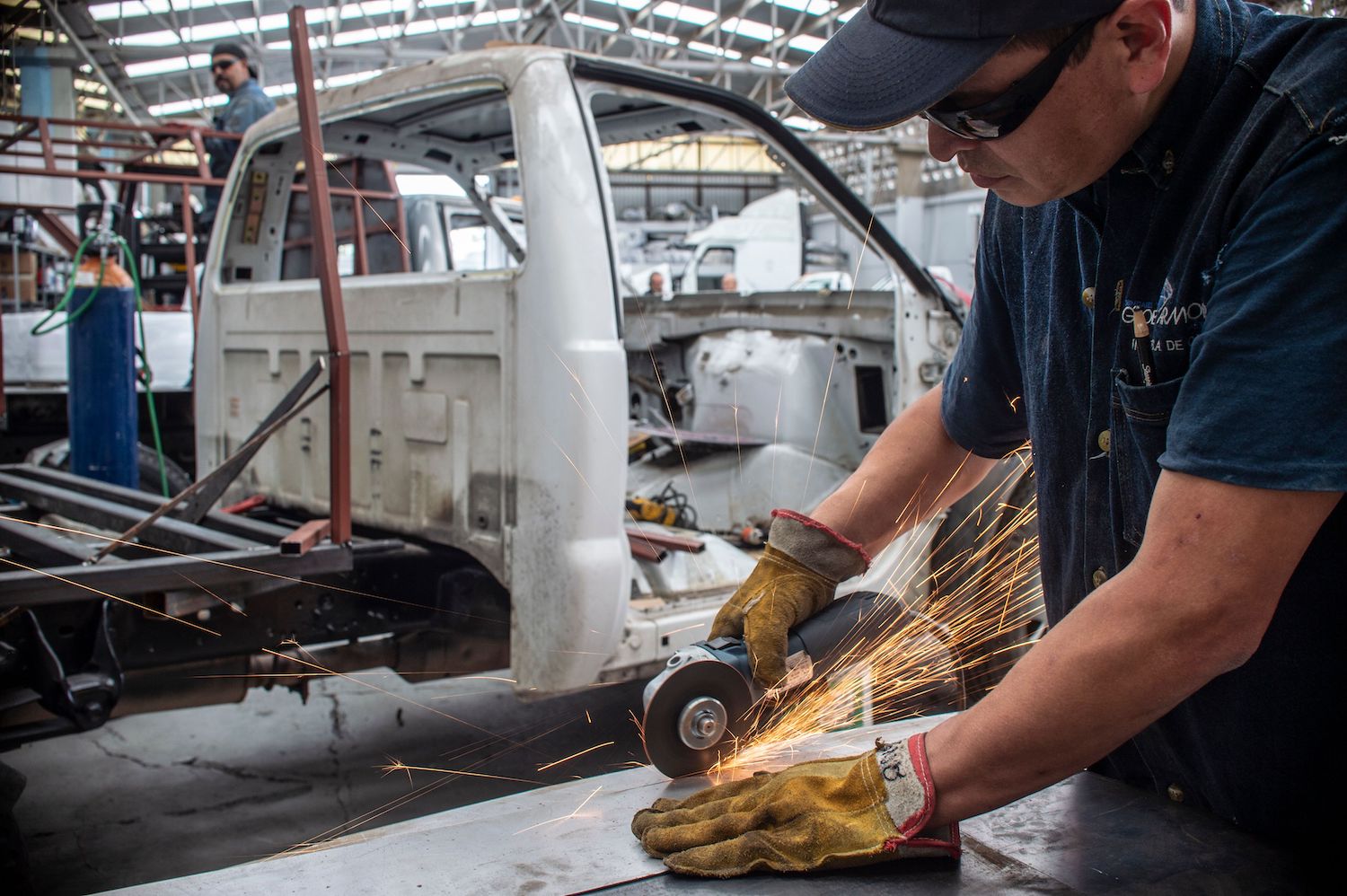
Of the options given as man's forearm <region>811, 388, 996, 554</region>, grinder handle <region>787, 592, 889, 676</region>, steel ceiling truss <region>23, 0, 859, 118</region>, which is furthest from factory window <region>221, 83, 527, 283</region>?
steel ceiling truss <region>23, 0, 859, 118</region>

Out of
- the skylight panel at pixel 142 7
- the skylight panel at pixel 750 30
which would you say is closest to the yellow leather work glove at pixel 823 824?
the skylight panel at pixel 142 7

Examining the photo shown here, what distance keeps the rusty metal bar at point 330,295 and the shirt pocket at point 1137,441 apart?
2.20 m

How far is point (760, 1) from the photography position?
56.5 ft

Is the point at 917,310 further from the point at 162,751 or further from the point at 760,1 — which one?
the point at 760,1

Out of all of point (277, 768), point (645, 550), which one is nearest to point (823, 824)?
point (645, 550)

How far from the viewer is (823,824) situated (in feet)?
4.78

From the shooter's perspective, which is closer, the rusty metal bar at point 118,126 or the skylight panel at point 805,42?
the rusty metal bar at point 118,126

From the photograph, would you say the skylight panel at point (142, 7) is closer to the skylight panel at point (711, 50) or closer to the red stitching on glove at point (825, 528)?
the skylight panel at point (711, 50)

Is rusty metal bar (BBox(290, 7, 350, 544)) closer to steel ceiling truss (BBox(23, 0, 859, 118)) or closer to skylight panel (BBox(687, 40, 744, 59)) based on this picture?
steel ceiling truss (BBox(23, 0, 859, 118))

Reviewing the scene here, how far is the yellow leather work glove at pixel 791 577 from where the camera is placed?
6.24 feet

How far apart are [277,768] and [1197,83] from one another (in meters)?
4.03

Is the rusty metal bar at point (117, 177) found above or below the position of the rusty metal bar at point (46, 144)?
below

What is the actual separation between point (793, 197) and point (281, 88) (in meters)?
10.9

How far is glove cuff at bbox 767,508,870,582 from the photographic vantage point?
1944mm
